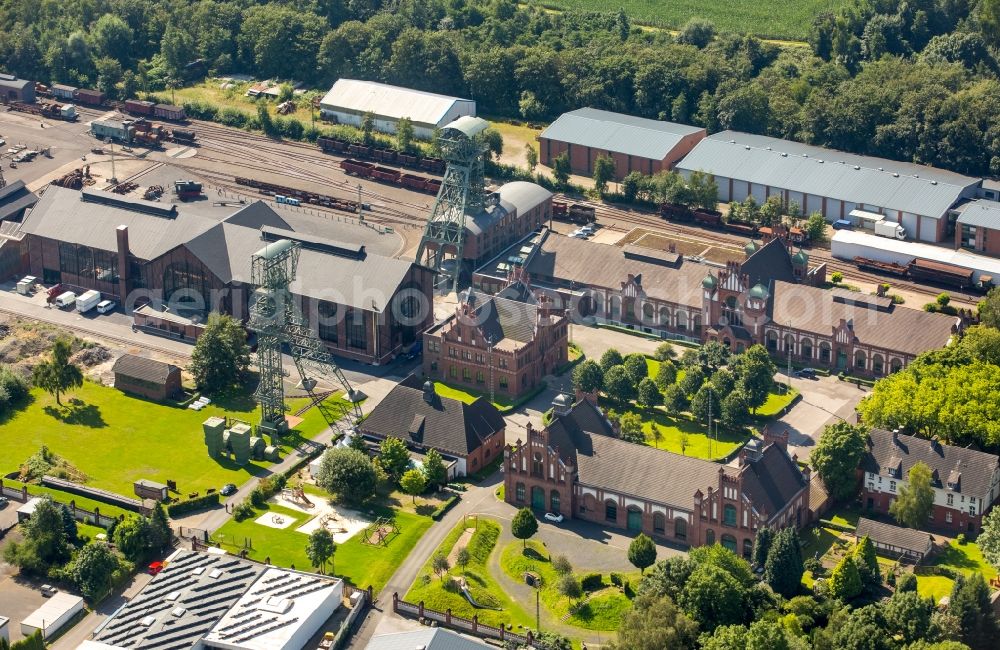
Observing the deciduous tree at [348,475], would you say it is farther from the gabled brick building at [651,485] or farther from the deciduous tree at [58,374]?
the deciduous tree at [58,374]

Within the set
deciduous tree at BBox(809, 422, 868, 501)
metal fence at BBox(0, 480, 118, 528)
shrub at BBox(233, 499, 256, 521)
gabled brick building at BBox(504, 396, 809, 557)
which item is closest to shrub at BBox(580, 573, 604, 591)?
gabled brick building at BBox(504, 396, 809, 557)

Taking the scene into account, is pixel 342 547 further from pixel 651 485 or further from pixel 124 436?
pixel 124 436

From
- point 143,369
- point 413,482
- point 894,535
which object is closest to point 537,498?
point 413,482

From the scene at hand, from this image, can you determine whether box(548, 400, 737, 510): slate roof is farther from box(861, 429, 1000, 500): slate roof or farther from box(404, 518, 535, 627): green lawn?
box(861, 429, 1000, 500): slate roof

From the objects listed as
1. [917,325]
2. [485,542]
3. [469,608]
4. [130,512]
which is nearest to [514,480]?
[485,542]

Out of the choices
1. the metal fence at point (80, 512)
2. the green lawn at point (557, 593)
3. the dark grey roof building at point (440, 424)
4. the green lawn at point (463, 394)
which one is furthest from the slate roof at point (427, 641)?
the green lawn at point (463, 394)
